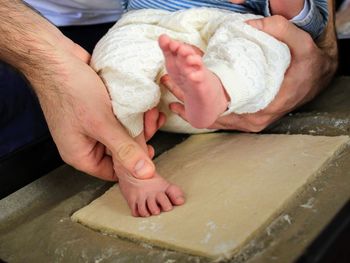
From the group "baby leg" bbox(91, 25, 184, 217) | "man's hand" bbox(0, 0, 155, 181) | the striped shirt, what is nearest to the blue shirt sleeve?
the striped shirt

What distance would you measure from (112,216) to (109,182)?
0.55 feet

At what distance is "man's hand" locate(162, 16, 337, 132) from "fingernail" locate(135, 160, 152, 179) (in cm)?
13

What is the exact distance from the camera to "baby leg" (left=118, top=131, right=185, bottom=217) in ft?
2.30

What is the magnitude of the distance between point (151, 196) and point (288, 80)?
0.35 m

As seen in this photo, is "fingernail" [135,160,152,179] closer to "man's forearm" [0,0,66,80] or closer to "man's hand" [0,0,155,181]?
"man's hand" [0,0,155,181]

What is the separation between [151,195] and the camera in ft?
2.35

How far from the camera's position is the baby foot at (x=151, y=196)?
70cm

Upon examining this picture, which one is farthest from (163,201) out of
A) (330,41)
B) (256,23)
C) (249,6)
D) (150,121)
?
(330,41)

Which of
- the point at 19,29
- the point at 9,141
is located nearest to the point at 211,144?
the point at 19,29

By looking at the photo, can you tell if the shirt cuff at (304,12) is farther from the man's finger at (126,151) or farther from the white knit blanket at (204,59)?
the man's finger at (126,151)

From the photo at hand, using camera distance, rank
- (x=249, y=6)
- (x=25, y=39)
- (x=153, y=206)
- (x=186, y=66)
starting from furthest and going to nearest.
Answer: (x=249, y=6), (x=25, y=39), (x=153, y=206), (x=186, y=66)

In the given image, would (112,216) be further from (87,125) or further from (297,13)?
(297,13)

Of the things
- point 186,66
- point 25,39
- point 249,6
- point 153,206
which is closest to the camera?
point 186,66

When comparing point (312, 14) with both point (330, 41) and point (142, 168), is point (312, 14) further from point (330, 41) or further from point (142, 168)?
point (142, 168)
